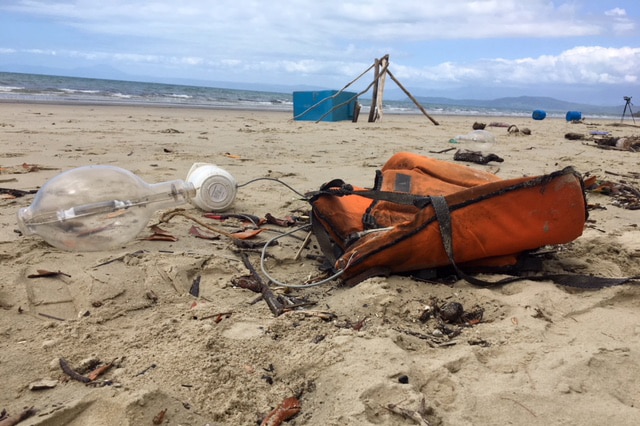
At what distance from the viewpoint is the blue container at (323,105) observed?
510 inches

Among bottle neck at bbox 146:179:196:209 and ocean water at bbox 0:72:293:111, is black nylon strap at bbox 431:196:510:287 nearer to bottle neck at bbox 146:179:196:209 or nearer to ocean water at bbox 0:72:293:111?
bottle neck at bbox 146:179:196:209

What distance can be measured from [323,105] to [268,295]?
11.4 m

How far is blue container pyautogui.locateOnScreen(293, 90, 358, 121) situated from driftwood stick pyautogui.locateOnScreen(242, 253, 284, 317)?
35.0 ft

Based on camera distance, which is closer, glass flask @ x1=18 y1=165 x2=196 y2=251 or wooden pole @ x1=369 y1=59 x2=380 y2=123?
glass flask @ x1=18 y1=165 x2=196 y2=251

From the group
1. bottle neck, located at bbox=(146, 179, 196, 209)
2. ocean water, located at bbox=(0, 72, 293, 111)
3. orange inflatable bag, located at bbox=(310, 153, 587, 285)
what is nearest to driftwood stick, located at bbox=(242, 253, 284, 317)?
orange inflatable bag, located at bbox=(310, 153, 587, 285)

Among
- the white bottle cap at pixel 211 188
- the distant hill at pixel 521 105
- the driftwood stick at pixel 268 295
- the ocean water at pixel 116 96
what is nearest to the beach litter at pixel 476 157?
the white bottle cap at pixel 211 188

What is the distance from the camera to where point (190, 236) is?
2.83 meters

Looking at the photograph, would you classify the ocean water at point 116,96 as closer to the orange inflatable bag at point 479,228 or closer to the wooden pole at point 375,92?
the wooden pole at point 375,92

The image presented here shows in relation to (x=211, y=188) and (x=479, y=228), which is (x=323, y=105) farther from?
(x=479, y=228)

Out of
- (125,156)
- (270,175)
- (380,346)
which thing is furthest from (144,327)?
(125,156)

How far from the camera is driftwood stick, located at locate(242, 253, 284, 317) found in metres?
2.01

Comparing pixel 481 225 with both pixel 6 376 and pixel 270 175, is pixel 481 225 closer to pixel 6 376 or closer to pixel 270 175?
pixel 6 376

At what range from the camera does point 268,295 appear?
216cm

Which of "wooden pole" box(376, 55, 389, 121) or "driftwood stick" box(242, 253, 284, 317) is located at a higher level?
"wooden pole" box(376, 55, 389, 121)
